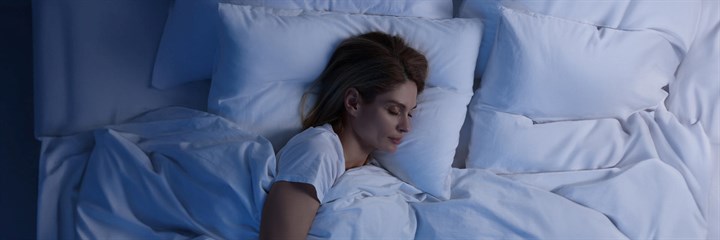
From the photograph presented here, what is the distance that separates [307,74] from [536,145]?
578 mm

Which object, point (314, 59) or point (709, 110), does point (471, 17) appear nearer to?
point (314, 59)

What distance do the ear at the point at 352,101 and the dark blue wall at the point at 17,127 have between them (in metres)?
0.71

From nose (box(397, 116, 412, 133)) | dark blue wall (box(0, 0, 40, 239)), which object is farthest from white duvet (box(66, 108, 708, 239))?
dark blue wall (box(0, 0, 40, 239))

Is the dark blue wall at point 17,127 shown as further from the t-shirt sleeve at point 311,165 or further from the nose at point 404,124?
the nose at point 404,124

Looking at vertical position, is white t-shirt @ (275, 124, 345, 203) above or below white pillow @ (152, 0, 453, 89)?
below

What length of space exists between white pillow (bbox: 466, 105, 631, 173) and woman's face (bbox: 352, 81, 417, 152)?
0.27 m

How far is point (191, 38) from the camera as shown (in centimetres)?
159

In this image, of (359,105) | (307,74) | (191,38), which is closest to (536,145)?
(359,105)

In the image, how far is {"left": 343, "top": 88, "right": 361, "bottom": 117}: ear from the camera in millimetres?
1508

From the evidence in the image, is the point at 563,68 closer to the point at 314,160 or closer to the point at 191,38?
the point at 314,160

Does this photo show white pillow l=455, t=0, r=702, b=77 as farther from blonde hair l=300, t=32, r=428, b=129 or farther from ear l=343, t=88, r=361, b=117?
ear l=343, t=88, r=361, b=117

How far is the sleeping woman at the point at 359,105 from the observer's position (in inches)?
56.1

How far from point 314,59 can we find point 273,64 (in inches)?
3.4

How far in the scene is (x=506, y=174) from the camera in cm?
171
